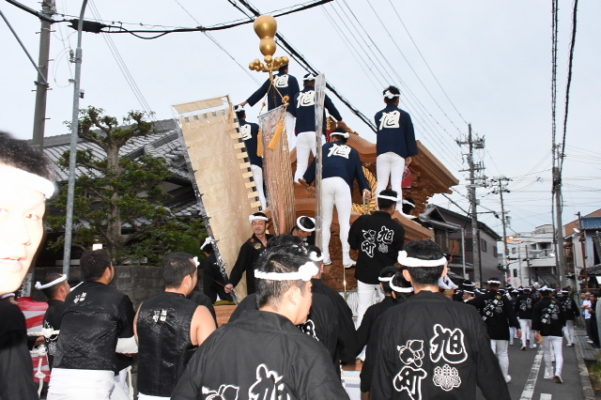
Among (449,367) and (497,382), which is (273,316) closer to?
(449,367)

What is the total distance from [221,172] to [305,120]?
246cm

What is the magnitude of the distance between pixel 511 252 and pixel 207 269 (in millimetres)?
75294

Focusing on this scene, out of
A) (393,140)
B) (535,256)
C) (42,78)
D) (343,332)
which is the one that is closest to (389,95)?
(393,140)

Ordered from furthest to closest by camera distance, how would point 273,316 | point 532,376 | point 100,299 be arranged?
1. point 532,376
2. point 100,299
3. point 273,316

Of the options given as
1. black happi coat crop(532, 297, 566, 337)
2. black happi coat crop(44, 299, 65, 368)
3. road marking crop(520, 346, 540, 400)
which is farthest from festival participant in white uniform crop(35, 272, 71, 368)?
black happi coat crop(532, 297, 566, 337)

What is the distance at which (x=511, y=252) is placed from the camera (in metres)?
74.7

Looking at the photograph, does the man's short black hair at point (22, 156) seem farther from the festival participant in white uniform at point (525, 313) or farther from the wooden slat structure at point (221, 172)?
the festival participant in white uniform at point (525, 313)

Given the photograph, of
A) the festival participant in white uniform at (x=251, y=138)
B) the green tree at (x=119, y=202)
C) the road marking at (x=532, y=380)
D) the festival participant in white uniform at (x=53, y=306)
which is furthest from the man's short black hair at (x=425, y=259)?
the green tree at (x=119, y=202)

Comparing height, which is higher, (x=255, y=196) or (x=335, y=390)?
(x=255, y=196)

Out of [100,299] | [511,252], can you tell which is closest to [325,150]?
[100,299]

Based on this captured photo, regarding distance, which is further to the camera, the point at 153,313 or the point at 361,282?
the point at 361,282

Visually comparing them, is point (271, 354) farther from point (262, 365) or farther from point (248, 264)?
point (248, 264)

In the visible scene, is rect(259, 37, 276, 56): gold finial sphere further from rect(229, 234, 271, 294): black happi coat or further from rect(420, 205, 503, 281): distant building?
rect(420, 205, 503, 281): distant building

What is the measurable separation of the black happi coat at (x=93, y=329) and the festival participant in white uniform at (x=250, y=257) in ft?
4.67
